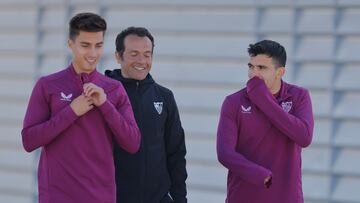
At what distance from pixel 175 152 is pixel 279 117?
2.27 ft

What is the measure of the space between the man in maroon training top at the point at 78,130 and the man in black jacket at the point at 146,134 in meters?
0.49

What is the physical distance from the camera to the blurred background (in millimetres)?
6219

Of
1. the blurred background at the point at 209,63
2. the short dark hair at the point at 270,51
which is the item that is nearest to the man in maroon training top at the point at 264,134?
the short dark hair at the point at 270,51

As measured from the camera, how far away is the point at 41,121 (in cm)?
419

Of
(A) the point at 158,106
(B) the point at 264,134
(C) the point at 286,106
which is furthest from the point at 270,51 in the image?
(A) the point at 158,106

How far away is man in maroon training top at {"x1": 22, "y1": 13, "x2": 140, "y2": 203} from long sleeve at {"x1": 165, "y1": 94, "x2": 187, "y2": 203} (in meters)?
0.64

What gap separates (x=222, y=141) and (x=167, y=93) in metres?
0.49

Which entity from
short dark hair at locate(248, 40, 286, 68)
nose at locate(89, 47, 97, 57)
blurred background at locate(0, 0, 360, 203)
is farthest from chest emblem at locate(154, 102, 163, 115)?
blurred background at locate(0, 0, 360, 203)

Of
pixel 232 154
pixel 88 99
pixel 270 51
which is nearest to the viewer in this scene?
pixel 88 99

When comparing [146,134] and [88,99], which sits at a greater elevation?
[88,99]

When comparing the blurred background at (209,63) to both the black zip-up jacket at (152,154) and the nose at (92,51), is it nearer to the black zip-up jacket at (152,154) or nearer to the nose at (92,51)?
the black zip-up jacket at (152,154)

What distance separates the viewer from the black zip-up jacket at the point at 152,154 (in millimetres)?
4781

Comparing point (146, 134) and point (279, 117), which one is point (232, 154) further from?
point (146, 134)

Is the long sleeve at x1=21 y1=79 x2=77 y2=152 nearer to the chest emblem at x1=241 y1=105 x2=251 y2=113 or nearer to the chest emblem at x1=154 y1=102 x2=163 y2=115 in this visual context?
the chest emblem at x1=154 y1=102 x2=163 y2=115
